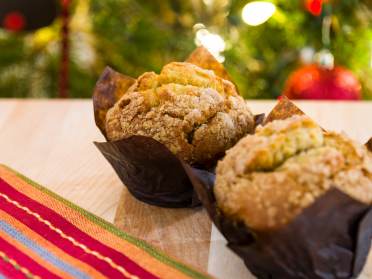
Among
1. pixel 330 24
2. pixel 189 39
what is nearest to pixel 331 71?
pixel 330 24

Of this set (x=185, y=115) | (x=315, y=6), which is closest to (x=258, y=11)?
(x=315, y=6)

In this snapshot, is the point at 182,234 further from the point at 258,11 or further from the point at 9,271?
the point at 258,11

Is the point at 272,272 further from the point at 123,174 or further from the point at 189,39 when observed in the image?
the point at 189,39

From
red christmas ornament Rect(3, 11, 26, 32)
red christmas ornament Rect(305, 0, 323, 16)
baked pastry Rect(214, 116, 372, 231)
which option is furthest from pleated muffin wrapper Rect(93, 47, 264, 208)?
red christmas ornament Rect(3, 11, 26, 32)

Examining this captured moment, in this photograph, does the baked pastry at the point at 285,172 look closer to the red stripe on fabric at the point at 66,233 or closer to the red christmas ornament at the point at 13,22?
the red stripe on fabric at the point at 66,233

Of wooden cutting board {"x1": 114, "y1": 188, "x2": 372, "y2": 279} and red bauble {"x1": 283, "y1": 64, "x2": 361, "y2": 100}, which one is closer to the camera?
wooden cutting board {"x1": 114, "y1": 188, "x2": 372, "y2": 279}

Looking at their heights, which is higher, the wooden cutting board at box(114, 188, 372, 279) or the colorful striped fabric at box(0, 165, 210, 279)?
the colorful striped fabric at box(0, 165, 210, 279)

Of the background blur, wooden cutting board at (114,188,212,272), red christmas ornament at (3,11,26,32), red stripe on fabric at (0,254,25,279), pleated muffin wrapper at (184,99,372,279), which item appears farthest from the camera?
red christmas ornament at (3,11,26,32)

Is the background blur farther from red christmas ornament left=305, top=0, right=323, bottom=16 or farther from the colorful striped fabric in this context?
the colorful striped fabric
